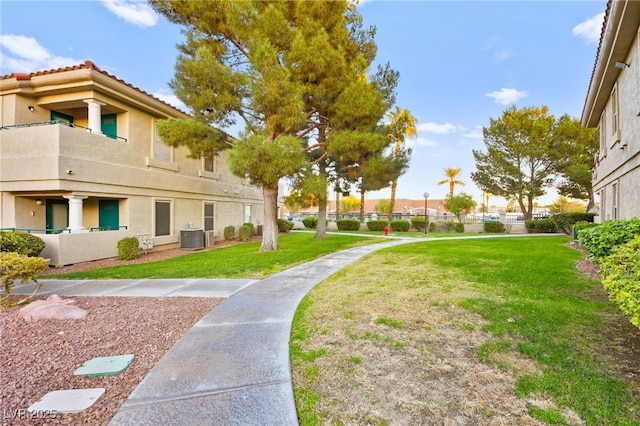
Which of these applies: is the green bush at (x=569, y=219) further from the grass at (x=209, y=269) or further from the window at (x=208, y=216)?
the window at (x=208, y=216)

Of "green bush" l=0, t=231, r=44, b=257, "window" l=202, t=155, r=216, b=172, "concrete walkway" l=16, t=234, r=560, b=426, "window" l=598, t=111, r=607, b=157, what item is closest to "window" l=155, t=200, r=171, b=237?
"window" l=202, t=155, r=216, b=172

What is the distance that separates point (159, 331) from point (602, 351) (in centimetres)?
531

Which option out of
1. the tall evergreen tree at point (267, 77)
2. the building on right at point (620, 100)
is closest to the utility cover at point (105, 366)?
the tall evergreen tree at point (267, 77)

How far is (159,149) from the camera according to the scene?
12195 mm

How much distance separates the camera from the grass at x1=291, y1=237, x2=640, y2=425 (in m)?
2.38

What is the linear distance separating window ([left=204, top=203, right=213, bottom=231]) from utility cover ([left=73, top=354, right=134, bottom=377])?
12.5 metres

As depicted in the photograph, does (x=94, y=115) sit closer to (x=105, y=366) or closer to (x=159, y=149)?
(x=159, y=149)

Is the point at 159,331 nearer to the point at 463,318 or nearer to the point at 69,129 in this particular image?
the point at 463,318

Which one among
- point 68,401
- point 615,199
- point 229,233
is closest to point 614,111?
point 615,199

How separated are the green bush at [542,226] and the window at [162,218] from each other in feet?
83.5

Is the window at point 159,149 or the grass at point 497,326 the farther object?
the window at point 159,149

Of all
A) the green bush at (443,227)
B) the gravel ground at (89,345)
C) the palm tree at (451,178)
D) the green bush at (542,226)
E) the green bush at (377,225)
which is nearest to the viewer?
the gravel ground at (89,345)

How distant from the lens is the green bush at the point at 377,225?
82.4 feet

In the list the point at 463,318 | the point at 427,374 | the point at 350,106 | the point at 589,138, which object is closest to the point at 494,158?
the point at 589,138
